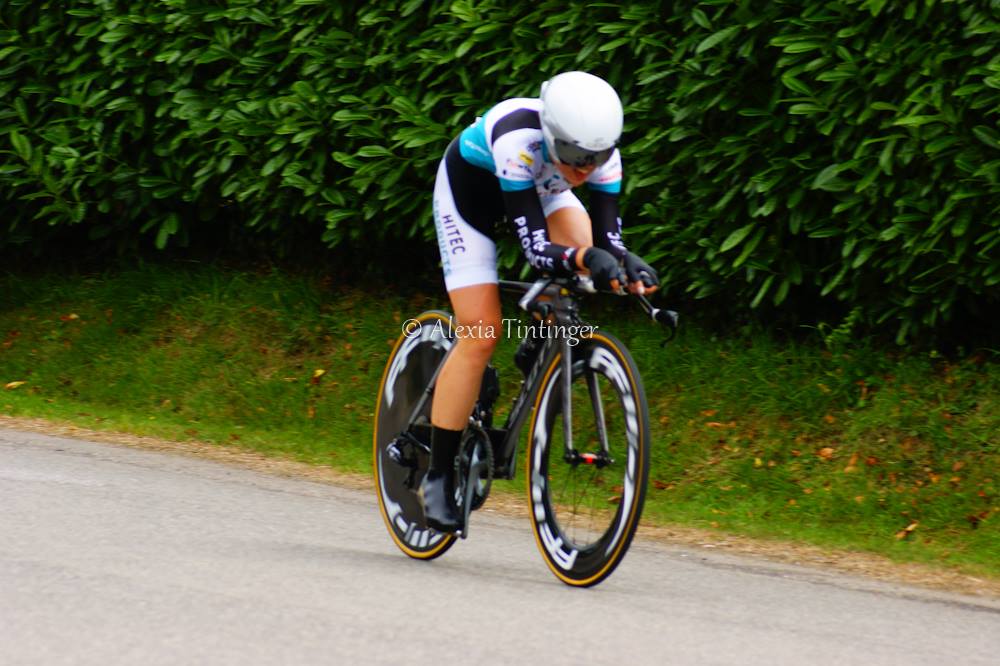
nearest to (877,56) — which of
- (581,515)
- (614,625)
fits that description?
(581,515)

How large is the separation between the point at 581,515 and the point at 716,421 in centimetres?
297

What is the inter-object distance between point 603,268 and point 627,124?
3.68 m

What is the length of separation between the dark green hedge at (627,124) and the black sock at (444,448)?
280cm

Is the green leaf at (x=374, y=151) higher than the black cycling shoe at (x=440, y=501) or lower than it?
higher

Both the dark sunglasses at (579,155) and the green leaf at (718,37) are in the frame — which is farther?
the green leaf at (718,37)

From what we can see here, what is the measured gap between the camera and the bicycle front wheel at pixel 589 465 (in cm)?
523

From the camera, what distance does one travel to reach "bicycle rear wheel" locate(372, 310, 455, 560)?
6273 millimetres

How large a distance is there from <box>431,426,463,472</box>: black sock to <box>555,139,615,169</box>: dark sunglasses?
129cm

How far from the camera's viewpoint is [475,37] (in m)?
8.91

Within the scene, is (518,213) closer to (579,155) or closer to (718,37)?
(579,155)

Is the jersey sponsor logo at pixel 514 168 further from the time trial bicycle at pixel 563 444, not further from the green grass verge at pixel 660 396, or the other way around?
the green grass verge at pixel 660 396

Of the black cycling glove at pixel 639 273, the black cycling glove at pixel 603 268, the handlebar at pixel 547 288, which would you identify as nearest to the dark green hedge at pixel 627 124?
the handlebar at pixel 547 288

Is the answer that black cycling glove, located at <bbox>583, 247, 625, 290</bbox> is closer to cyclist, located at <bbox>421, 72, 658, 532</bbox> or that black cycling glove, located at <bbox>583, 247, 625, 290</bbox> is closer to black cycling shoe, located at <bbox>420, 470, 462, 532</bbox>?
cyclist, located at <bbox>421, 72, 658, 532</bbox>

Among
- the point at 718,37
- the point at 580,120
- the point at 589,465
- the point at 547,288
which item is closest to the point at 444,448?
the point at 589,465
